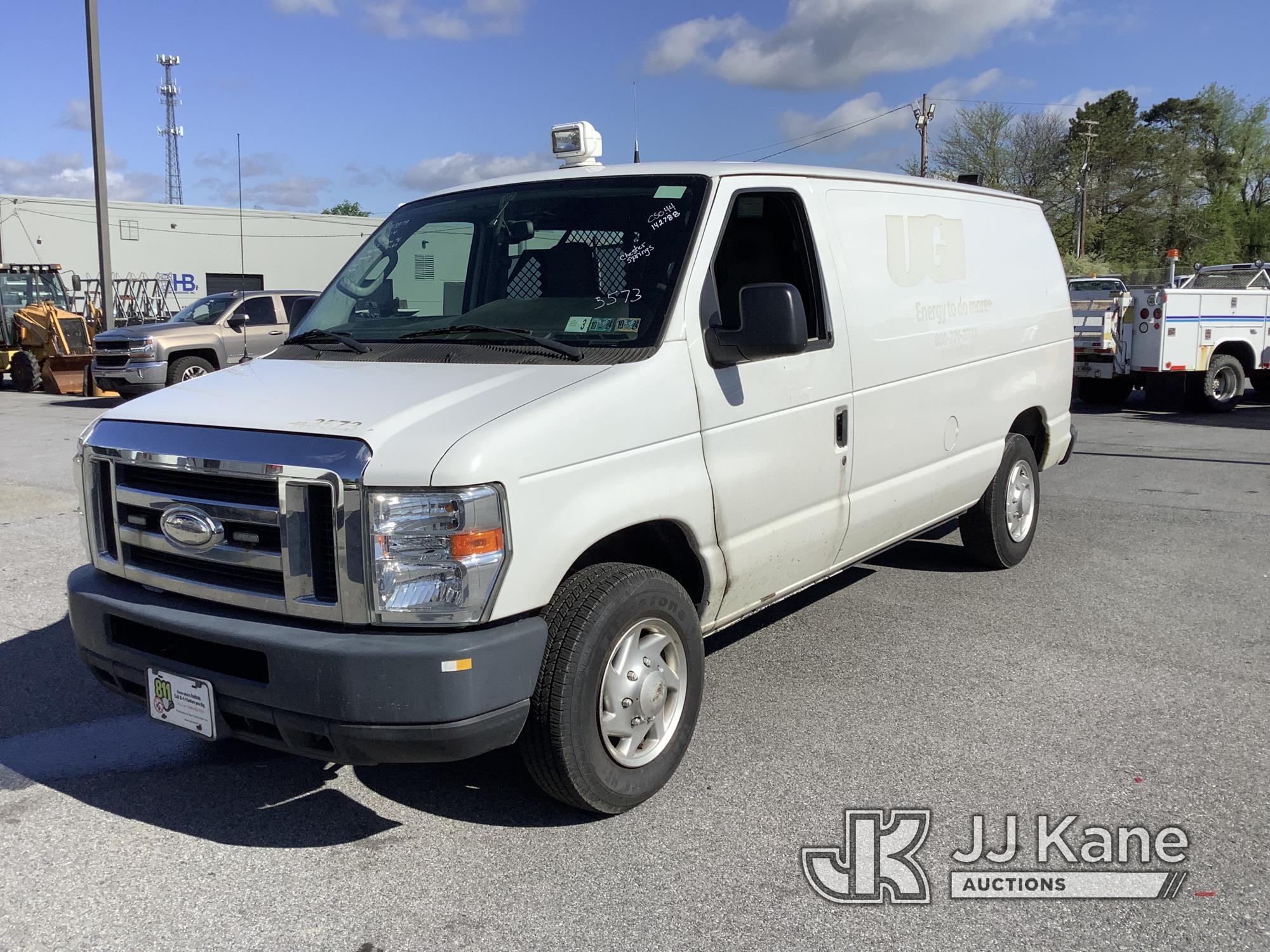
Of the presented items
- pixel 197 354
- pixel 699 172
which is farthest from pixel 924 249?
pixel 197 354


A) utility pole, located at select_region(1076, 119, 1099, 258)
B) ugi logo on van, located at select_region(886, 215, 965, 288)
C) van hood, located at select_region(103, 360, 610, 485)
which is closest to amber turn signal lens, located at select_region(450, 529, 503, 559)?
van hood, located at select_region(103, 360, 610, 485)

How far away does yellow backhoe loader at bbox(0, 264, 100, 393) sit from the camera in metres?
22.4

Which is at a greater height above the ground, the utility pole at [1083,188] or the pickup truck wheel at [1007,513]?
the utility pole at [1083,188]

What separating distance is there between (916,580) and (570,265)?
11.0 feet

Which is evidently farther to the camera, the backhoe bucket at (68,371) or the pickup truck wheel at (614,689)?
the backhoe bucket at (68,371)

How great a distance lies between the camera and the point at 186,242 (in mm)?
42938

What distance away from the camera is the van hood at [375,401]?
3.19 meters

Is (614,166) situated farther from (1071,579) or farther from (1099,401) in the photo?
(1099,401)

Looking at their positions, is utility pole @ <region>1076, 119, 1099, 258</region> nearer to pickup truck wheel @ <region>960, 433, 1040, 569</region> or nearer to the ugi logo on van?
pickup truck wheel @ <region>960, 433, 1040, 569</region>

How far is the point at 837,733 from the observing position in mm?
4359

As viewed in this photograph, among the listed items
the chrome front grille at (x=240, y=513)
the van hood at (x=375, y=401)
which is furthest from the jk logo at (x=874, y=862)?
the van hood at (x=375, y=401)

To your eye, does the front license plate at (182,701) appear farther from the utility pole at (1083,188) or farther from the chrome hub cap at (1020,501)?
the utility pole at (1083,188)

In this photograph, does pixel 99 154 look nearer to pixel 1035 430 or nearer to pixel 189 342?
pixel 189 342

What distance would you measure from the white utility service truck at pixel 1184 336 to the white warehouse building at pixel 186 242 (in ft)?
95.5
